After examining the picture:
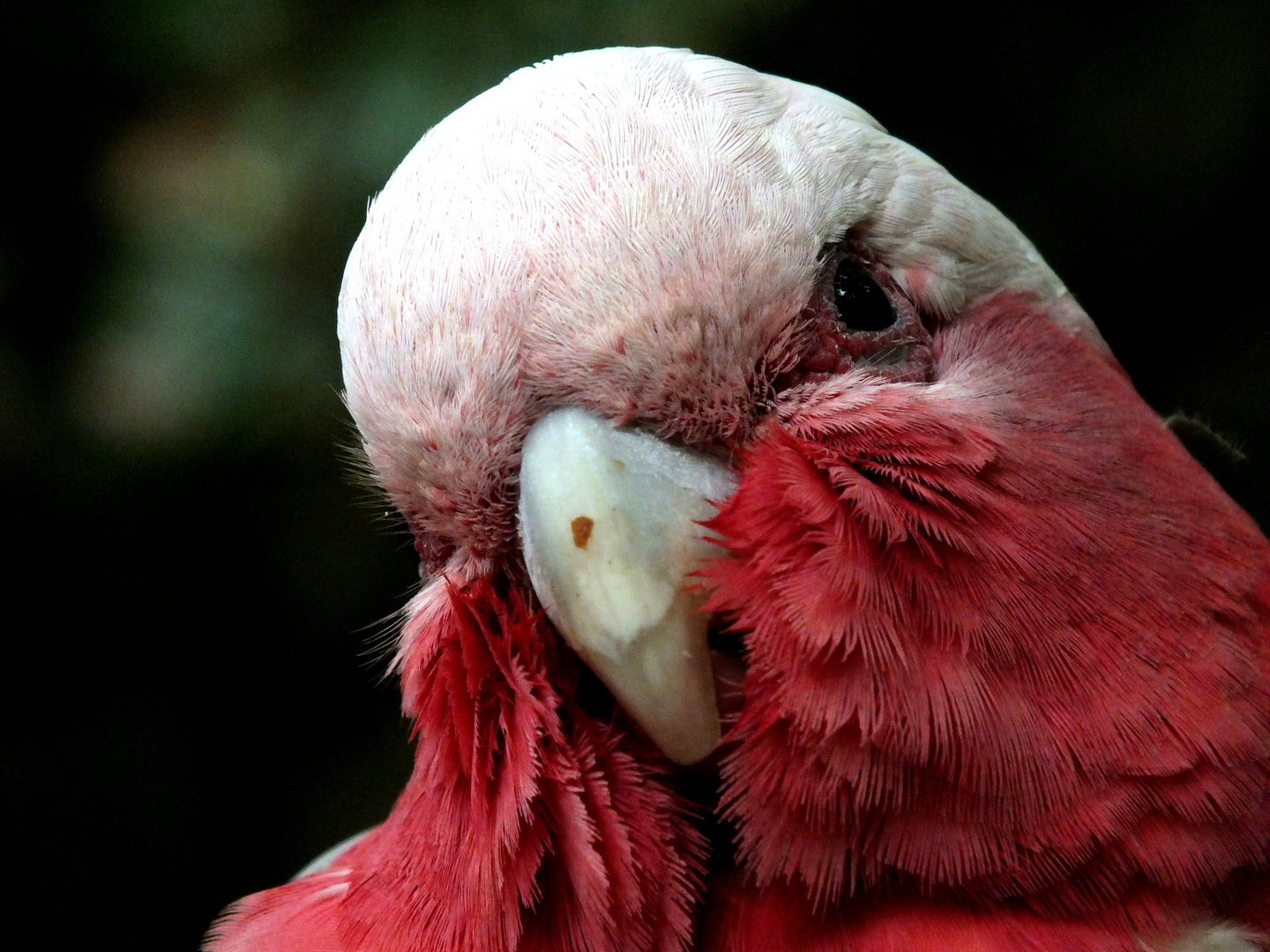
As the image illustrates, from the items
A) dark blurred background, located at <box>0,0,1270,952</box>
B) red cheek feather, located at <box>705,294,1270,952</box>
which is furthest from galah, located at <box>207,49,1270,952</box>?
dark blurred background, located at <box>0,0,1270,952</box>


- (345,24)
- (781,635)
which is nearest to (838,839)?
(781,635)

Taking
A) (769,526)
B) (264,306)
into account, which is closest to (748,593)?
(769,526)

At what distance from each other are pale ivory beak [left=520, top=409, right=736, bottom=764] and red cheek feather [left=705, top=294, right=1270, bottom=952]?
0.04m

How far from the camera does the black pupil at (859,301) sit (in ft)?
3.44

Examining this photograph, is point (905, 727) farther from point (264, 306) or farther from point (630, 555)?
point (264, 306)

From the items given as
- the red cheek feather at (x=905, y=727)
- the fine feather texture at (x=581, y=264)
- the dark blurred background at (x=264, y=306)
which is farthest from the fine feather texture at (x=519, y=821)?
the dark blurred background at (x=264, y=306)

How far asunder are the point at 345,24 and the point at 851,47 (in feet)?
3.32

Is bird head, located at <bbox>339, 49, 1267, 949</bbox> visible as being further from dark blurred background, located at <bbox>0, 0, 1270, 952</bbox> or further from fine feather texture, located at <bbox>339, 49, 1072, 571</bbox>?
dark blurred background, located at <bbox>0, 0, 1270, 952</bbox>

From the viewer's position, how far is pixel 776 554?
0.88 m

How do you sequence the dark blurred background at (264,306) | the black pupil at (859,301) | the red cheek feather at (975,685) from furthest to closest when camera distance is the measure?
1. the dark blurred background at (264,306)
2. the black pupil at (859,301)
3. the red cheek feather at (975,685)

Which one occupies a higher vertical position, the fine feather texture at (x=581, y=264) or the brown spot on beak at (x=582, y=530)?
the fine feather texture at (x=581, y=264)

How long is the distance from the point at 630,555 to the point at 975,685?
31 centimetres

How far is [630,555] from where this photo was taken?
91cm

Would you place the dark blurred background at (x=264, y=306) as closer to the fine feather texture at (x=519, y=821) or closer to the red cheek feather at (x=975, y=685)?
the red cheek feather at (x=975, y=685)
